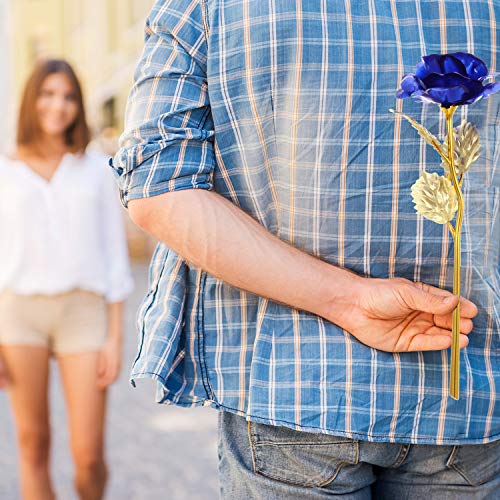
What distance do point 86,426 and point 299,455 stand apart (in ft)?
6.83

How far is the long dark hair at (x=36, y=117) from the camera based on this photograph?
11.9 feet

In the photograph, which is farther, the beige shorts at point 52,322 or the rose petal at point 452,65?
the beige shorts at point 52,322

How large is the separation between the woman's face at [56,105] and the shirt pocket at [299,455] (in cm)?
258

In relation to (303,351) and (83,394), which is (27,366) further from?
(303,351)

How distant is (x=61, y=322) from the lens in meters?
3.31

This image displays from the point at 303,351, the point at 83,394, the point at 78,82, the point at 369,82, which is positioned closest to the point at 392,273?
the point at 303,351

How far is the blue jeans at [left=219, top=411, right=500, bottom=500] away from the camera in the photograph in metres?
1.33

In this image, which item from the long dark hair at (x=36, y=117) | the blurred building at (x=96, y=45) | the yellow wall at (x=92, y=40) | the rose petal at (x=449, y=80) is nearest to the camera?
the rose petal at (x=449, y=80)

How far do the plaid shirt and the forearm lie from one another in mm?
31

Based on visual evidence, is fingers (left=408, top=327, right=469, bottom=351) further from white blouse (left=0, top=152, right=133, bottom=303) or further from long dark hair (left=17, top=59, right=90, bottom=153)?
long dark hair (left=17, top=59, right=90, bottom=153)

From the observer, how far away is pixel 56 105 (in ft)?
12.0

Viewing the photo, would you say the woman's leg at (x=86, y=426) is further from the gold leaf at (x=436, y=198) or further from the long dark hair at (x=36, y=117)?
the gold leaf at (x=436, y=198)

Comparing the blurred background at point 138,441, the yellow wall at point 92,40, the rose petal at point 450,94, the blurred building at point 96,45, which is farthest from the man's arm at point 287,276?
the yellow wall at point 92,40

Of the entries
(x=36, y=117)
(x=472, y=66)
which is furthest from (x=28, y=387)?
(x=472, y=66)
